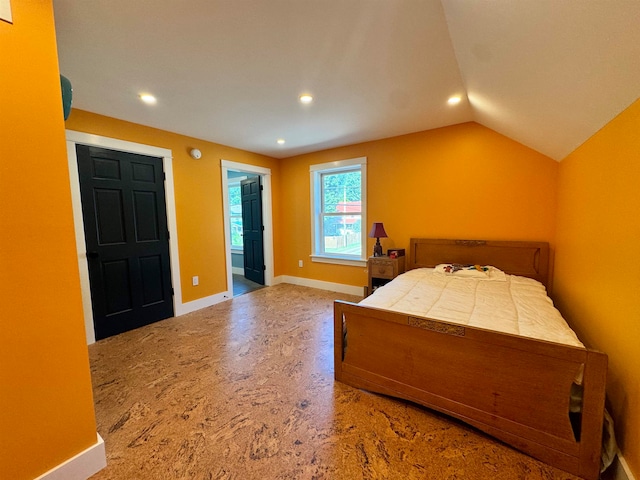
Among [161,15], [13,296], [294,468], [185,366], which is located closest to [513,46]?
[161,15]

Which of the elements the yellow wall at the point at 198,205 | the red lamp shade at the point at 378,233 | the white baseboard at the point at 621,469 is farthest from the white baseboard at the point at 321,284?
the white baseboard at the point at 621,469

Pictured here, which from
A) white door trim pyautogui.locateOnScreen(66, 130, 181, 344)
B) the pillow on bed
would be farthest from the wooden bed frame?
white door trim pyautogui.locateOnScreen(66, 130, 181, 344)

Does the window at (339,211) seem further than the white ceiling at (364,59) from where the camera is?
Yes

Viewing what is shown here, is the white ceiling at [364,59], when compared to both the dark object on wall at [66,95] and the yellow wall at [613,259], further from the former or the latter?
the dark object on wall at [66,95]

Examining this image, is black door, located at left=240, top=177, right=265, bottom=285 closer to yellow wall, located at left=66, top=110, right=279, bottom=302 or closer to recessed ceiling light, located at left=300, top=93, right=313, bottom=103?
yellow wall, located at left=66, top=110, right=279, bottom=302

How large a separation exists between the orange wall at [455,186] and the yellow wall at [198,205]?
1.74 m

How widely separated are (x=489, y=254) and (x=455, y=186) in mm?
922

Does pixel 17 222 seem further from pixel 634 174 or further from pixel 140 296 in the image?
pixel 634 174

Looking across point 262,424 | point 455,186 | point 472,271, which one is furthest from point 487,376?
point 455,186

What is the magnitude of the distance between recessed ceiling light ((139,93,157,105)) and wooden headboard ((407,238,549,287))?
130 inches

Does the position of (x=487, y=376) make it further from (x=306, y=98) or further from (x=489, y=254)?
(x=306, y=98)

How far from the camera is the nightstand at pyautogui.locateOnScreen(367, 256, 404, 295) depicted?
134 inches

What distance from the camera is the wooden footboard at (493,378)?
1.25 m

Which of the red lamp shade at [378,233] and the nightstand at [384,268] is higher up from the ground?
the red lamp shade at [378,233]
